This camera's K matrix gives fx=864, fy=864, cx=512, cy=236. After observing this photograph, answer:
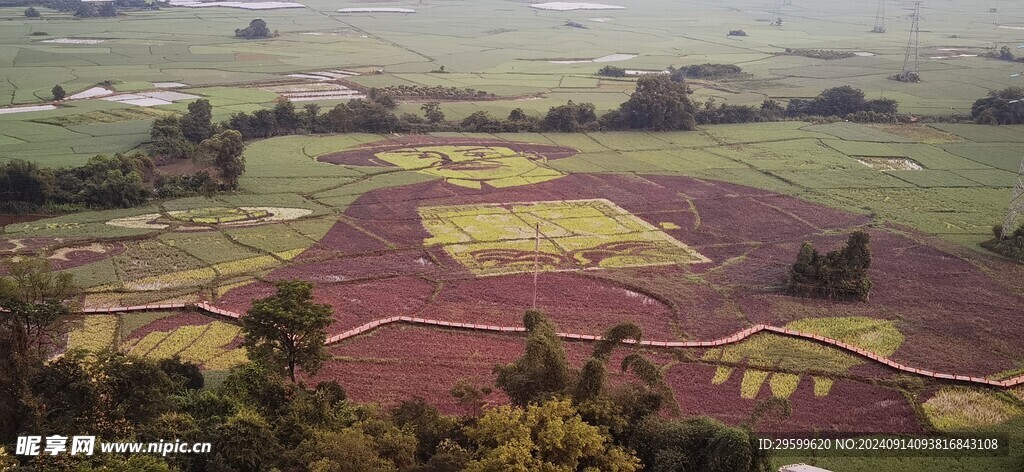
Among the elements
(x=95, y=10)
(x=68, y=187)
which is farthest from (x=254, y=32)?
(x=68, y=187)

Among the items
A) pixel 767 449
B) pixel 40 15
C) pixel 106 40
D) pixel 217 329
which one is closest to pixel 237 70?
pixel 106 40

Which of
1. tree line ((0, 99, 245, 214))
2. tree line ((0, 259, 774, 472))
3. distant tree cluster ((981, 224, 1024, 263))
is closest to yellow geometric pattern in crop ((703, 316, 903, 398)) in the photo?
tree line ((0, 259, 774, 472))

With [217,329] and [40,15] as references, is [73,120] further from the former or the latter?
[40,15]

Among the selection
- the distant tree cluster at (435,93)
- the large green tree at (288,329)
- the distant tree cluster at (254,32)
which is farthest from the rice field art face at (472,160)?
the distant tree cluster at (254,32)

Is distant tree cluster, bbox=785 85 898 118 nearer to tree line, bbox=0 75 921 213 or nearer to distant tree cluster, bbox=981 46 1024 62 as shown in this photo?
tree line, bbox=0 75 921 213

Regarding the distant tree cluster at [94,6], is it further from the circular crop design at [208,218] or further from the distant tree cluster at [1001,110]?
the distant tree cluster at [1001,110]

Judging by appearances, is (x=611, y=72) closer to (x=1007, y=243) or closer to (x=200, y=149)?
(x=200, y=149)
